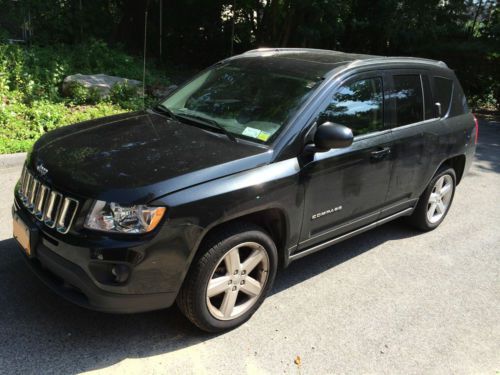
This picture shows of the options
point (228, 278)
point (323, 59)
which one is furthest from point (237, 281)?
point (323, 59)

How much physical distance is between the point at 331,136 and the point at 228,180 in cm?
80

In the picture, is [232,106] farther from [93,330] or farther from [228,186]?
[93,330]

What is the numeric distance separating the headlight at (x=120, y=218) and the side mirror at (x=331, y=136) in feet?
4.13

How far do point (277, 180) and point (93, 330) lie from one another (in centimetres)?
151

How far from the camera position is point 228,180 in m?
3.04

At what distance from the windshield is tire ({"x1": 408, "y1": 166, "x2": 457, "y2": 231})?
6.40ft

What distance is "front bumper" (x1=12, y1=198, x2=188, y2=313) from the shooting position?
8.94 ft

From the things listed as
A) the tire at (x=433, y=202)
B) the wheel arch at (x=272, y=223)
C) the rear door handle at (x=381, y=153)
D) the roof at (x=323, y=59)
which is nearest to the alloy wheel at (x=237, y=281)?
the wheel arch at (x=272, y=223)

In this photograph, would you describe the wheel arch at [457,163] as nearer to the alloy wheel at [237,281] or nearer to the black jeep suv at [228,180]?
the black jeep suv at [228,180]

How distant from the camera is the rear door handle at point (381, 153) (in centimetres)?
397

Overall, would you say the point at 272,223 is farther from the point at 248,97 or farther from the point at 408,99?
the point at 408,99

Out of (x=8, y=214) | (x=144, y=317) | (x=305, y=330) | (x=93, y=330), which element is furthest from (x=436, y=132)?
(x=8, y=214)

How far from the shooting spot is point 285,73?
3.89m

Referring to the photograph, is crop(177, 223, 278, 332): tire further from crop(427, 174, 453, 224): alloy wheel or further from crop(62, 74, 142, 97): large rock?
crop(62, 74, 142, 97): large rock
